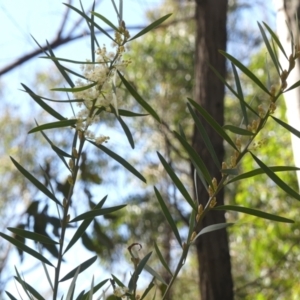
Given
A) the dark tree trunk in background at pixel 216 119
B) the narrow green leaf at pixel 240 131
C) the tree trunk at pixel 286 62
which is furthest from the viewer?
the dark tree trunk in background at pixel 216 119

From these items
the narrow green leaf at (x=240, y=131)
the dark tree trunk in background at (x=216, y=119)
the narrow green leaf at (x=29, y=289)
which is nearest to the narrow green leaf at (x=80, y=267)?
the narrow green leaf at (x=29, y=289)

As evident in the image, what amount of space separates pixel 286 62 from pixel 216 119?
18.5 inches

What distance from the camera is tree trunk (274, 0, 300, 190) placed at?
0.80 metres

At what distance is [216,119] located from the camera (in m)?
1.39

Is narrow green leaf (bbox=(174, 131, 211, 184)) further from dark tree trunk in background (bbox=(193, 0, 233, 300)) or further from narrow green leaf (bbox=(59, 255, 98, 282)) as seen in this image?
A: dark tree trunk in background (bbox=(193, 0, 233, 300))

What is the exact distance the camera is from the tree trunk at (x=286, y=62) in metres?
0.80

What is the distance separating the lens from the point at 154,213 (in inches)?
179

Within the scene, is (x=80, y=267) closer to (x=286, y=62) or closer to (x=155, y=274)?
(x=155, y=274)

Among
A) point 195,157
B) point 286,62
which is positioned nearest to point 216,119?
point 286,62

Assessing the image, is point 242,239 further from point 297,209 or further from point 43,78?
point 43,78

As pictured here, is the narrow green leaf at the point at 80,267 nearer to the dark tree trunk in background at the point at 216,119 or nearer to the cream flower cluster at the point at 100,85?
the cream flower cluster at the point at 100,85

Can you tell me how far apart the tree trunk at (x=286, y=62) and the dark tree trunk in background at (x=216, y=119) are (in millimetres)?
320

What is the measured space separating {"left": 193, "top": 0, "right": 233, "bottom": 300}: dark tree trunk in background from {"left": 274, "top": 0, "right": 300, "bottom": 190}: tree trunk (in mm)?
320

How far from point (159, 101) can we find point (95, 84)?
14.0ft
